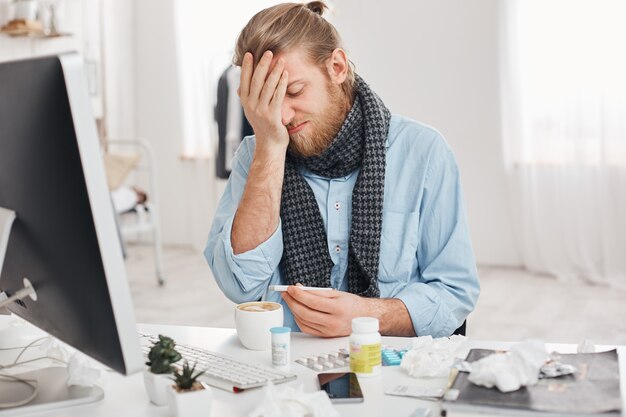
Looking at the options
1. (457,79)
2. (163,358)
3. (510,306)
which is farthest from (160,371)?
(457,79)

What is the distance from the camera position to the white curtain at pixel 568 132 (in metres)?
4.54

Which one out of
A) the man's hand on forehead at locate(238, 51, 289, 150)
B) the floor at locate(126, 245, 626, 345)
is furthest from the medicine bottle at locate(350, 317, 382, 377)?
the floor at locate(126, 245, 626, 345)

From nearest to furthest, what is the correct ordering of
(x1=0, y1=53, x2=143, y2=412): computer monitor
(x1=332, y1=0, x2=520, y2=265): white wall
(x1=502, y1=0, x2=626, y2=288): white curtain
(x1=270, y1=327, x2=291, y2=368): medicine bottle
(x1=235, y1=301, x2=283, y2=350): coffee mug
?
(x1=0, y1=53, x2=143, y2=412): computer monitor < (x1=270, y1=327, x2=291, y2=368): medicine bottle < (x1=235, y1=301, x2=283, y2=350): coffee mug < (x1=502, y1=0, x2=626, y2=288): white curtain < (x1=332, y1=0, x2=520, y2=265): white wall

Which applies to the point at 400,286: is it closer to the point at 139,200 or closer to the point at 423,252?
the point at 423,252

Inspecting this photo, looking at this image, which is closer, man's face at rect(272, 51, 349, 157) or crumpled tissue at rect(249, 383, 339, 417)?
crumpled tissue at rect(249, 383, 339, 417)

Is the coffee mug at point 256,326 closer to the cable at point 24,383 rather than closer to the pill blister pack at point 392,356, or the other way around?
the pill blister pack at point 392,356

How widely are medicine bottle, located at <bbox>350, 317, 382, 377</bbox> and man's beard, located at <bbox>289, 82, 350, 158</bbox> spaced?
24.2 inches

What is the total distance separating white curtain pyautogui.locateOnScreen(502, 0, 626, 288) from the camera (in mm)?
4543

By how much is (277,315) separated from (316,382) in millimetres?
211

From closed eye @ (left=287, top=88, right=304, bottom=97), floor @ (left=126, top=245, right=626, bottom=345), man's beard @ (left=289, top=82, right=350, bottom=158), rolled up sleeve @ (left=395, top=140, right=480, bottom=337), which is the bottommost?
floor @ (left=126, top=245, right=626, bottom=345)

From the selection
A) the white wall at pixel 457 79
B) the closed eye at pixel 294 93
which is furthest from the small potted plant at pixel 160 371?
the white wall at pixel 457 79

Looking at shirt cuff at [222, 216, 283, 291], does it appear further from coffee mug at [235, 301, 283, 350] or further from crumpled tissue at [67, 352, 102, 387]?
crumpled tissue at [67, 352, 102, 387]

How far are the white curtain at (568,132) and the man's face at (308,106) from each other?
334 cm

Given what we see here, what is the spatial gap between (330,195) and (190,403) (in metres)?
0.80
